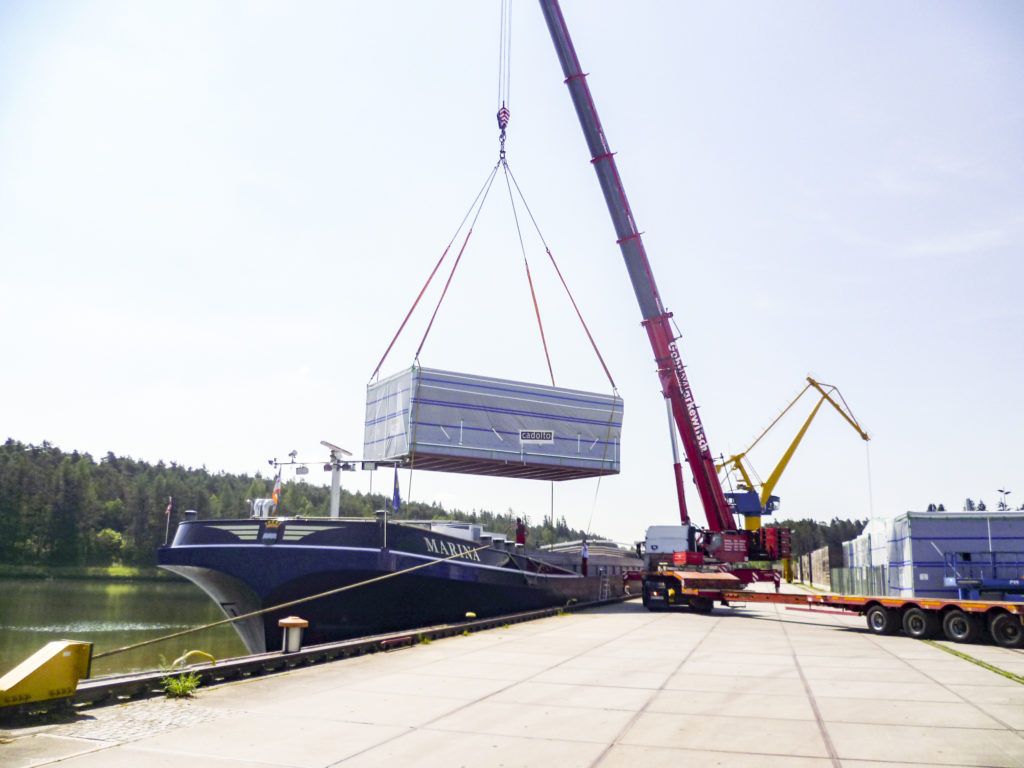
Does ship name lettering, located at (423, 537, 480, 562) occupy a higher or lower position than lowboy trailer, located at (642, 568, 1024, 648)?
higher

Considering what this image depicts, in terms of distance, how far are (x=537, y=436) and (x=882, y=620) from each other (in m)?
11.3

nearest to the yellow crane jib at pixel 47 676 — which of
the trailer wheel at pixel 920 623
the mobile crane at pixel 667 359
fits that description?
the trailer wheel at pixel 920 623

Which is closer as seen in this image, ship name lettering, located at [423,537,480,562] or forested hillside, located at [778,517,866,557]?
ship name lettering, located at [423,537,480,562]

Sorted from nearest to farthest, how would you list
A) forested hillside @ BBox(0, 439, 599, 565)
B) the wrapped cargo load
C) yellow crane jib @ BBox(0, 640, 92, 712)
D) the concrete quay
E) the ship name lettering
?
the concrete quay < yellow crane jib @ BBox(0, 640, 92, 712) < the ship name lettering < the wrapped cargo load < forested hillside @ BBox(0, 439, 599, 565)

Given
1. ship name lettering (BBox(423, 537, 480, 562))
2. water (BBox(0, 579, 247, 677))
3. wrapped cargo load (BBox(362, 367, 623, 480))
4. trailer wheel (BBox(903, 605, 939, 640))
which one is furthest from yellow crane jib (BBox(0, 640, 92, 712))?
trailer wheel (BBox(903, 605, 939, 640))

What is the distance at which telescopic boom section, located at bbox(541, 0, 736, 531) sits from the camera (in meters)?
29.1

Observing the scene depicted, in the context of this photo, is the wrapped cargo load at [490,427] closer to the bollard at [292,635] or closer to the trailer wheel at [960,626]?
the bollard at [292,635]

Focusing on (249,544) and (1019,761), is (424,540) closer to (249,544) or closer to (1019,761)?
(249,544)

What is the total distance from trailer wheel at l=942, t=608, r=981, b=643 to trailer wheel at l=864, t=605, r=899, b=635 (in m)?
1.22

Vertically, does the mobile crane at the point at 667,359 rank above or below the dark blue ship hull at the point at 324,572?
above

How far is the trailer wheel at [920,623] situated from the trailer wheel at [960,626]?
24 centimetres

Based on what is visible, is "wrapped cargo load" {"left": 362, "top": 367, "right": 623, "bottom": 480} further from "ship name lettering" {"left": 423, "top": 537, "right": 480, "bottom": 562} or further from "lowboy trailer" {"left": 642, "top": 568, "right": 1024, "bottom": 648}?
"lowboy trailer" {"left": 642, "top": 568, "right": 1024, "bottom": 648}

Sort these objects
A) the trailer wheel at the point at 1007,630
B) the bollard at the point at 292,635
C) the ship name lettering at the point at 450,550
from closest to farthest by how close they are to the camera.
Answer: the bollard at the point at 292,635, the trailer wheel at the point at 1007,630, the ship name lettering at the point at 450,550

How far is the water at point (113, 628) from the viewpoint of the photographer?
82.0 ft
